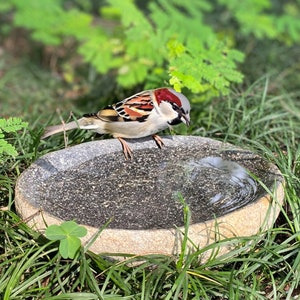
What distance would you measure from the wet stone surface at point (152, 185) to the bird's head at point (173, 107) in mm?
314

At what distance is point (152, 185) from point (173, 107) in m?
0.47

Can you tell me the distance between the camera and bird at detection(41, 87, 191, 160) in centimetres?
414

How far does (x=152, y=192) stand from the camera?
13.2ft

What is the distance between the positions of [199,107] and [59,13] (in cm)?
279

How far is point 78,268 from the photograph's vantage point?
3656 mm

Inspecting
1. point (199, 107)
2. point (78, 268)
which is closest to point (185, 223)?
point (78, 268)

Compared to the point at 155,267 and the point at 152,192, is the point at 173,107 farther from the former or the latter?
the point at 155,267

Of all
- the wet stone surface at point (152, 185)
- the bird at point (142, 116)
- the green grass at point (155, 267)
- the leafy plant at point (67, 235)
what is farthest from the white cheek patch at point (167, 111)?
the leafy plant at point (67, 235)

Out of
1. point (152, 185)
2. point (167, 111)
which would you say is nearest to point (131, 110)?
point (167, 111)

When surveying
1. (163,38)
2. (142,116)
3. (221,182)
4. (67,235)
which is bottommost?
(163,38)

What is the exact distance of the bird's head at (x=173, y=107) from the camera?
162 inches

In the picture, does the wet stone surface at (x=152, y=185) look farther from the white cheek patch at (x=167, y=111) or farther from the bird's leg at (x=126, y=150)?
the white cheek patch at (x=167, y=111)

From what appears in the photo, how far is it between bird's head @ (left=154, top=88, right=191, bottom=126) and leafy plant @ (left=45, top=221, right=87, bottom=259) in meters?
0.99

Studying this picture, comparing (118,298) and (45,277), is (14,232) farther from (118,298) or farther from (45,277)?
(118,298)
